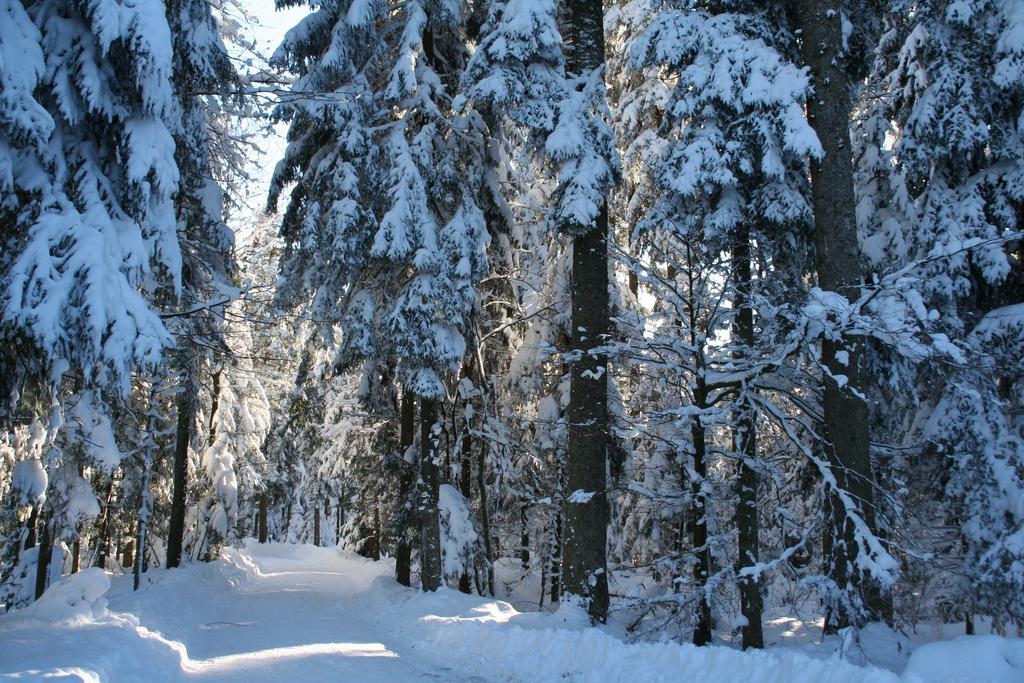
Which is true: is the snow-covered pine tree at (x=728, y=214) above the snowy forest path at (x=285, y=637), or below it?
above

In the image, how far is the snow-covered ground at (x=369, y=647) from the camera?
5199 mm

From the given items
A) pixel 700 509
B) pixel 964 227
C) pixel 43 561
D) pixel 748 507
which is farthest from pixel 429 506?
pixel 964 227

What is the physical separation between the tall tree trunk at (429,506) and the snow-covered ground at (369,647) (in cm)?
66

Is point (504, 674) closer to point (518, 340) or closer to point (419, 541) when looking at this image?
point (419, 541)

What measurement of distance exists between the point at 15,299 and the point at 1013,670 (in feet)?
26.1

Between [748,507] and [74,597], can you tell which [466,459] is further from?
[748,507]

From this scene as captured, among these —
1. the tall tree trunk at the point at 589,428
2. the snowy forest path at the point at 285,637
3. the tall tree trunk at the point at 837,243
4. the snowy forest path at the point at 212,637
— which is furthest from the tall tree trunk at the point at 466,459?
the tall tree trunk at the point at 837,243

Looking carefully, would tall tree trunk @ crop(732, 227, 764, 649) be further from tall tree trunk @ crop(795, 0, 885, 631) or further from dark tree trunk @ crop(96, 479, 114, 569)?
dark tree trunk @ crop(96, 479, 114, 569)

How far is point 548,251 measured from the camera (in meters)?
15.7

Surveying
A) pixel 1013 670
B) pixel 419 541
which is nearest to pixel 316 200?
pixel 419 541

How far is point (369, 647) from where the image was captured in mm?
10039

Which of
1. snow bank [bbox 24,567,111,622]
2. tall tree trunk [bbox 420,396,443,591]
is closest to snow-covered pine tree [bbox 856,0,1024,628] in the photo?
tall tree trunk [bbox 420,396,443,591]

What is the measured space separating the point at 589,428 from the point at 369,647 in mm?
4669

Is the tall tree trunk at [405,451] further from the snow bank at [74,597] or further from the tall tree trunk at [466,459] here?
the snow bank at [74,597]
